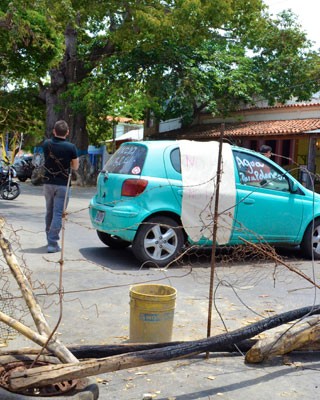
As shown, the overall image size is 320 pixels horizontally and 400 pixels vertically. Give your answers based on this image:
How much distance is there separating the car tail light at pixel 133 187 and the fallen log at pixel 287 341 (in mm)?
3549

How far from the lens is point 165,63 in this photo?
2477 centimetres

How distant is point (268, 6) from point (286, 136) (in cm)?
676

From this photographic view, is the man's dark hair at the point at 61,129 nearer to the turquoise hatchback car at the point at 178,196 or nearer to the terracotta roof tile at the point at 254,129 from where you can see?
the turquoise hatchback car at the point at 178,196

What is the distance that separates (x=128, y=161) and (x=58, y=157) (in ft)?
3.65

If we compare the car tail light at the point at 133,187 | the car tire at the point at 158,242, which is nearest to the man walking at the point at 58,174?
the car tail light at the point at 133,187

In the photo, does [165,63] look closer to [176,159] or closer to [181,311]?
[176,159]

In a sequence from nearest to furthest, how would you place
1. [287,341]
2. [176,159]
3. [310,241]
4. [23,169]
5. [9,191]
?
[287,341], [176,159], [310,241], [9,191], [23,169]

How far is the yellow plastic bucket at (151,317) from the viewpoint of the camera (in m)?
4.69

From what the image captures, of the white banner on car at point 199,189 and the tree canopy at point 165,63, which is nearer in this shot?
the white banner on car at point 199,189

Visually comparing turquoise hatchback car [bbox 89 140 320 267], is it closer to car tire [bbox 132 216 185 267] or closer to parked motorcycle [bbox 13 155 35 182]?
car tire [bbox 132 216 185 267]

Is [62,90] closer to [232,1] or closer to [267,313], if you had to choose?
[232,1]

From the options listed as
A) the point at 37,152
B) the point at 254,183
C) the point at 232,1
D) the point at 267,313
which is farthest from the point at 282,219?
the point at 37,152

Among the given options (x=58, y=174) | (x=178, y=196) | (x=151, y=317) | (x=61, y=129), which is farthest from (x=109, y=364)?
(x=61, y=129)

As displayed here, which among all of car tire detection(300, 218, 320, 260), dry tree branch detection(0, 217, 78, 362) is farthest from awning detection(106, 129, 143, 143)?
dry tree branch detection(0, 217, 78, 362)
